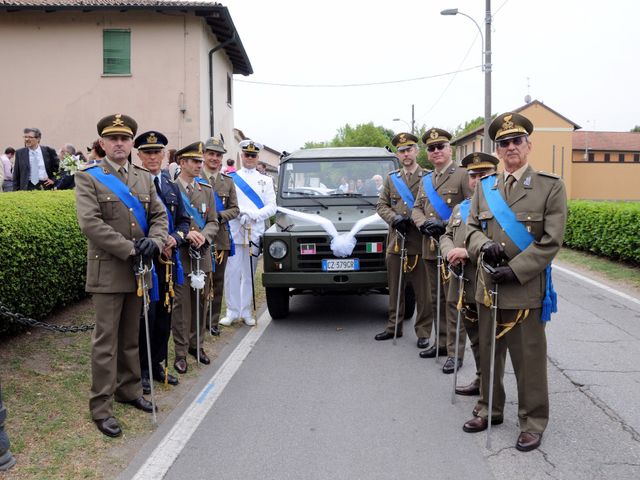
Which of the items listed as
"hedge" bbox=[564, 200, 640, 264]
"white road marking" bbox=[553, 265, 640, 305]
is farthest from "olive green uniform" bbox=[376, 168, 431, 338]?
"hedge" bbox=[564, 200, 640, 264]

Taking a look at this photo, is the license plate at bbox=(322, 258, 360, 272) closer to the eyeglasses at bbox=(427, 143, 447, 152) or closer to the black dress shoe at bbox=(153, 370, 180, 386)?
the eyeglasses at bbox=(427, 143, 447, 152)

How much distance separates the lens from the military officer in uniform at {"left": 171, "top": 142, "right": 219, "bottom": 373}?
20.2 feet

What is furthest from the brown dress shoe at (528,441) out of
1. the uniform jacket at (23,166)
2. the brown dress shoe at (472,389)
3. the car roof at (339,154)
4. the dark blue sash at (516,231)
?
the uniform jacket at (23,166)

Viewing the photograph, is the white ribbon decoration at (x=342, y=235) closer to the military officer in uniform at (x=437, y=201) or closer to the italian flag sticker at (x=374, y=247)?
the italian flag sticker at (x=374, y=247)

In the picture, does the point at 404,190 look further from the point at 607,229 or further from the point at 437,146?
the point at 607,229

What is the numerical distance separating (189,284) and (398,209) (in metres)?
2.46

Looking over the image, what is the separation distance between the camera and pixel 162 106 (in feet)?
69.4

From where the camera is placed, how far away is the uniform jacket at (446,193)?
21.4ft

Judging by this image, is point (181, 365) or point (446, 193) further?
point (446, 193)

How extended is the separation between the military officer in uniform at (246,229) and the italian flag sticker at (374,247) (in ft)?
4.48

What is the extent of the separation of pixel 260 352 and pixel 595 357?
344 centimetres

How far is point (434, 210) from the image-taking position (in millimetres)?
6598

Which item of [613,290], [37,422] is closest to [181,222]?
[37,422]

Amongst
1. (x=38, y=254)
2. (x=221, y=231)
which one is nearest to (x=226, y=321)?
(x=221, y=231)
